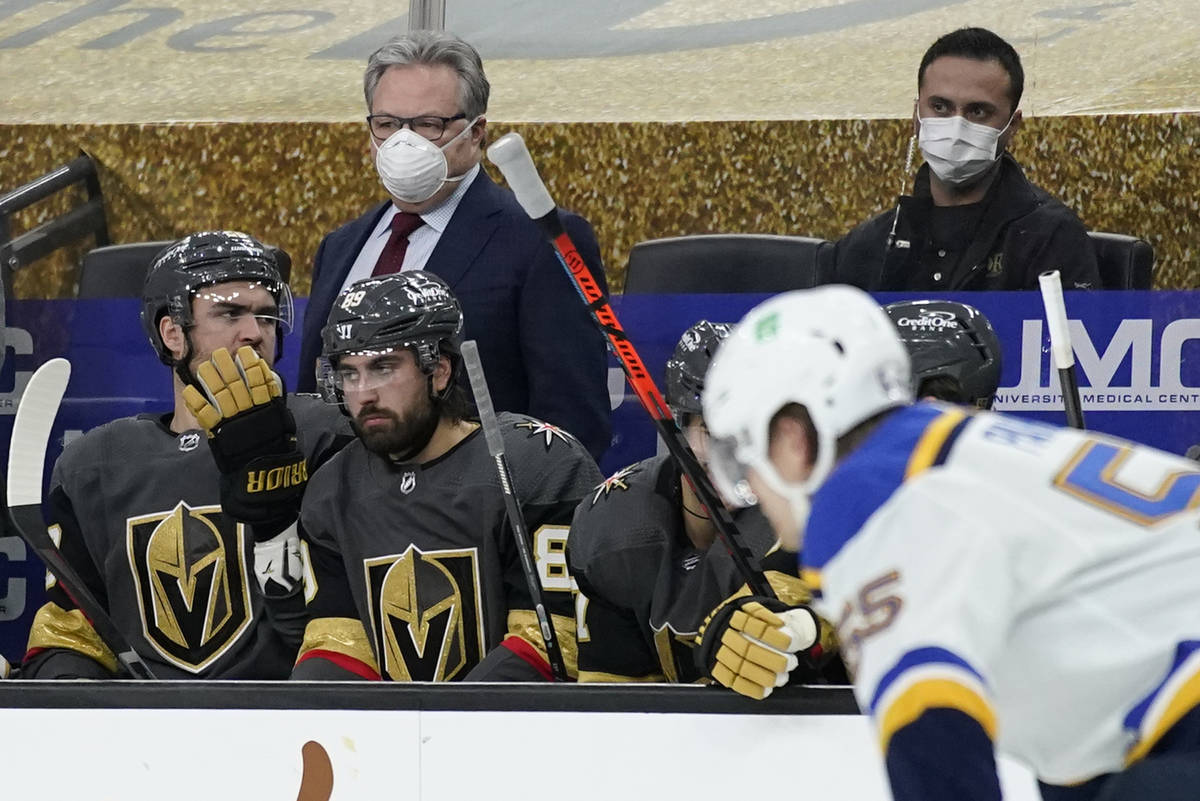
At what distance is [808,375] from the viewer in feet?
4.99

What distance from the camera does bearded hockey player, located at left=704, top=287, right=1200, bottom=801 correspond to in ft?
4.49

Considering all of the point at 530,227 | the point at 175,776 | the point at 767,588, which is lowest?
the point at 175,776

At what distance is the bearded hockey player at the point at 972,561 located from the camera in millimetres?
1369

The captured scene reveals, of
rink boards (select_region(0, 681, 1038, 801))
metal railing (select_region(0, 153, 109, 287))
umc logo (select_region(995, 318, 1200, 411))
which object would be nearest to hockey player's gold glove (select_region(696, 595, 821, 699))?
rink boards (select_region(0, 681, 1038, 801))

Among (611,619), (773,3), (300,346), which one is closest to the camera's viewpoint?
(611,619)

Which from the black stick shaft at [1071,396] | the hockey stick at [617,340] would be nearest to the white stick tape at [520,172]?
the hockey stick at [617,340]

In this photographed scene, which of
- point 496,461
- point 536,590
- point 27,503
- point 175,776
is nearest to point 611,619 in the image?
point 536,590

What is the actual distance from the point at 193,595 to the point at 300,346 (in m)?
0.66

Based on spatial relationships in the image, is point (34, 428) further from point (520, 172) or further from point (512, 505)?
point (520, 172)

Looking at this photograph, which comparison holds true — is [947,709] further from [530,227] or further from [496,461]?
[530,227]

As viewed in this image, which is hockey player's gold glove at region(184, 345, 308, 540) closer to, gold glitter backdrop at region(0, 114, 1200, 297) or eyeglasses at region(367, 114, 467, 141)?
eyeglasses at region(367, 114, 467, 141)

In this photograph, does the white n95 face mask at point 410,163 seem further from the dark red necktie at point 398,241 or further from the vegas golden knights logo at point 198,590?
the vegas golden knights logo at point 198,590

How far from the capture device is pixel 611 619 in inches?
105

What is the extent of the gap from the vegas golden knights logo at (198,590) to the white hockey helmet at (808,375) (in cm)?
158
